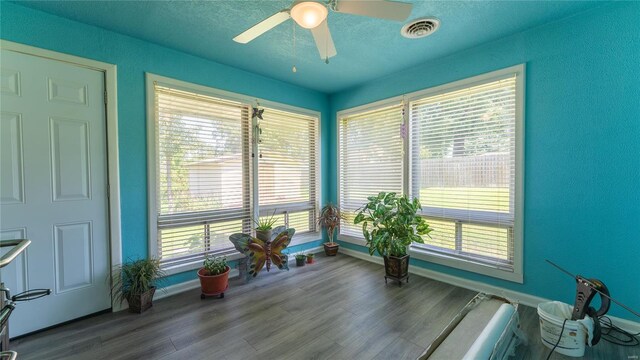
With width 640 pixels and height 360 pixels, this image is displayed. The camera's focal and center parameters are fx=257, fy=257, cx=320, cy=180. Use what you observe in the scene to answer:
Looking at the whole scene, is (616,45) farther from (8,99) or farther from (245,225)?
(8,99)

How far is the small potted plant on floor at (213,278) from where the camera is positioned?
2572 millimetres

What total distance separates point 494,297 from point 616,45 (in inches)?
86.1

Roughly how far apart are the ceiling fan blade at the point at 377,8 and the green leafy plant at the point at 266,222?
239 centimetres

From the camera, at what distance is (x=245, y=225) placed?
329cm

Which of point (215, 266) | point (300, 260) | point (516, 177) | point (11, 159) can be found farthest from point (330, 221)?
point (11, 159)

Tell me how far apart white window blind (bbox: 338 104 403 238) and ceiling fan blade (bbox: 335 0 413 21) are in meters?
1.92

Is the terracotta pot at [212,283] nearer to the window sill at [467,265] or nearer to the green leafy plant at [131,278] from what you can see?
the green leafy plant at [131,278]

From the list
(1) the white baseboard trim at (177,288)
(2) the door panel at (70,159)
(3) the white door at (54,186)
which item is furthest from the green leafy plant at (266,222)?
(2) the door panel at (70,159)

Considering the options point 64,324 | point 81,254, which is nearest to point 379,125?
point 81,254

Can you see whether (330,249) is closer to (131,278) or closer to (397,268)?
(397,268)

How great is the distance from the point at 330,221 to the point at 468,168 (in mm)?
1999

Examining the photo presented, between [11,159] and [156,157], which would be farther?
[156,157]

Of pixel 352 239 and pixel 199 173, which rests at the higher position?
pixel 199 173

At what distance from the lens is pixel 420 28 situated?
2256mm
